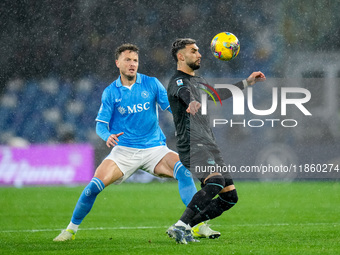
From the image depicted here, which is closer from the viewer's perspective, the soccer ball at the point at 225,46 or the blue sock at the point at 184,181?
the blue sock at the point at 184,181

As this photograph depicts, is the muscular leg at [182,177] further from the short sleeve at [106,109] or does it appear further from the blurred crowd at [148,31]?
the blurred crowd at [148,31]

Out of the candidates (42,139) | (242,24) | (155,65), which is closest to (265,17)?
(242,24)

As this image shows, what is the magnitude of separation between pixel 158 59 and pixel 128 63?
9979mm

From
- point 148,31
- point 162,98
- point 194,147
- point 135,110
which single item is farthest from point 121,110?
point 148,31

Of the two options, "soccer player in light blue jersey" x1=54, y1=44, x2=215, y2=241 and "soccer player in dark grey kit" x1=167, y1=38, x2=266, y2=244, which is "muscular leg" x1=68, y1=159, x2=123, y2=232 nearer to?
"soccer player in light blue jersey" x1=54, y1=44, x2=215, y2=241

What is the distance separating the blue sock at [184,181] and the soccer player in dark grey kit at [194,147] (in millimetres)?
342

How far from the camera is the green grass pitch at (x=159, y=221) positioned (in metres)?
5.87

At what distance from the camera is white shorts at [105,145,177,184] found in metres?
6.79

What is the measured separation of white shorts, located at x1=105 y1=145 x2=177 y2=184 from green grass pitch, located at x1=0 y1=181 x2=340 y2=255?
67cm

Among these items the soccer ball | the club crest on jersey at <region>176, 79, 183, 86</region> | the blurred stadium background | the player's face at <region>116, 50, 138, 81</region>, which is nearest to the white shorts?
the player's face at <region>116, 50, 138, 81</region>

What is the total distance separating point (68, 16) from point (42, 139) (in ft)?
12.7

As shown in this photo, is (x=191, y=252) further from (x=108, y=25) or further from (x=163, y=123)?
(x=108, y=25)

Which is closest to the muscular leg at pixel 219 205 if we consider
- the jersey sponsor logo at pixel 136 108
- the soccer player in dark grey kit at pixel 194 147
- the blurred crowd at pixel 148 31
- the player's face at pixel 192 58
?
the soccer player in dark grey kit at pixel 194 147

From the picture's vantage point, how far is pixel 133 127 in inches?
275
